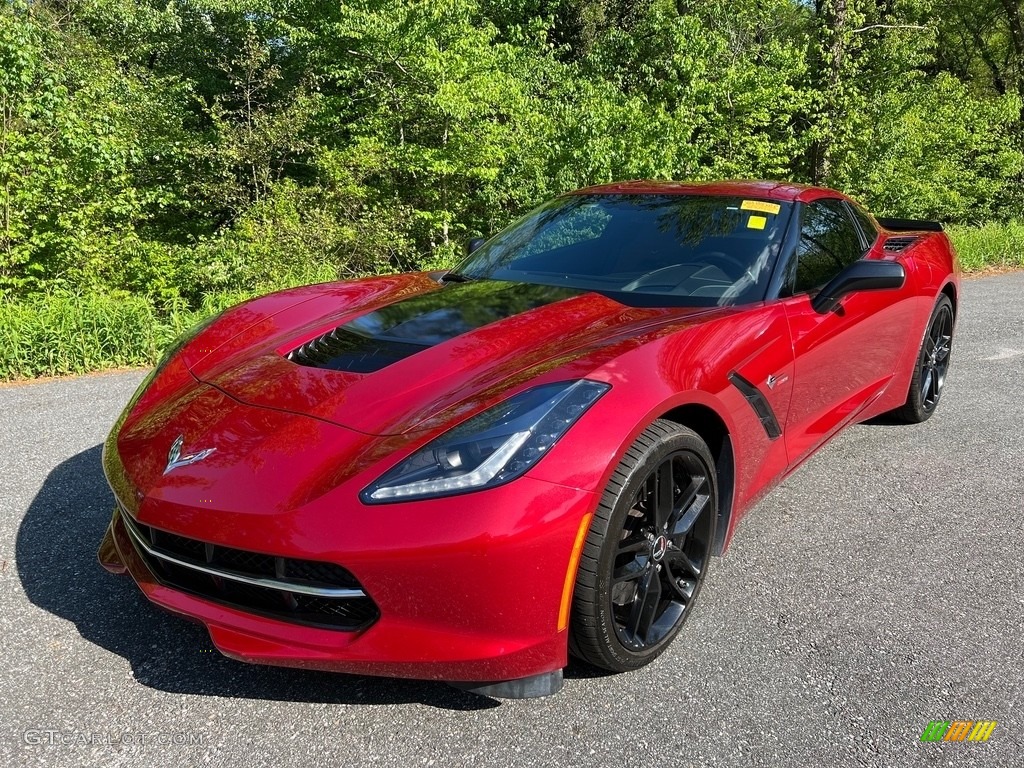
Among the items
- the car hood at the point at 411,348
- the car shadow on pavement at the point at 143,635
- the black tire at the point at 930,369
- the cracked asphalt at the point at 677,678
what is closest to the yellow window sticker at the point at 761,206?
the car hood at the point at 411,348

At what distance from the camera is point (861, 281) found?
2.85 metres

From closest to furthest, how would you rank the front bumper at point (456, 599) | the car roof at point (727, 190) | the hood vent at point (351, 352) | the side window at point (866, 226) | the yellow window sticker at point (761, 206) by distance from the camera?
the front bumper at point (456, 599) → the hood vent at point (351, 352) → the yellow window sticker at point (761, 206) → the car roof at point (727, 190) → the side window at point (866, 226)

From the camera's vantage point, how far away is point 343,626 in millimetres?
1802

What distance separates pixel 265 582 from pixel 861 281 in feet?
7.92

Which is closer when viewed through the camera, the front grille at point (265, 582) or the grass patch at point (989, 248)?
the front grille at point (265, 582)

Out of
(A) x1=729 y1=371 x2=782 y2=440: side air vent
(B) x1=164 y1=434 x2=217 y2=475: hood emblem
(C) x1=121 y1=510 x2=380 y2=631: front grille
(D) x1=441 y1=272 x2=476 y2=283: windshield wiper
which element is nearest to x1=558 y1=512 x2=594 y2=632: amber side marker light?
(C) x1=121 y1=510 x2=380 y2=631: front grille

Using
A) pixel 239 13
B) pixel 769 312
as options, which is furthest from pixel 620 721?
pixel 239 13

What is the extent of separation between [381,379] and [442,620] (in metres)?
0.81

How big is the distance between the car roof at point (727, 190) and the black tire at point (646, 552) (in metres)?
1.61

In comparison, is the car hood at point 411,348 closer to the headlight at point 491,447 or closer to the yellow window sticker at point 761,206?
the headlight at point 491,447

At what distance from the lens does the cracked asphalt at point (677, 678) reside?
1.84 metres

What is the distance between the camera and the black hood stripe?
8.09 feet

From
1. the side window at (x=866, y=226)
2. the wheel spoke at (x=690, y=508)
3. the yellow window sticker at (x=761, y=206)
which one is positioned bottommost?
the wheel spoke at (x=690, y=508)

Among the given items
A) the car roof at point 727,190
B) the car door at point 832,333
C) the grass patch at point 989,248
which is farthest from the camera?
the grass patch at point 989,248
